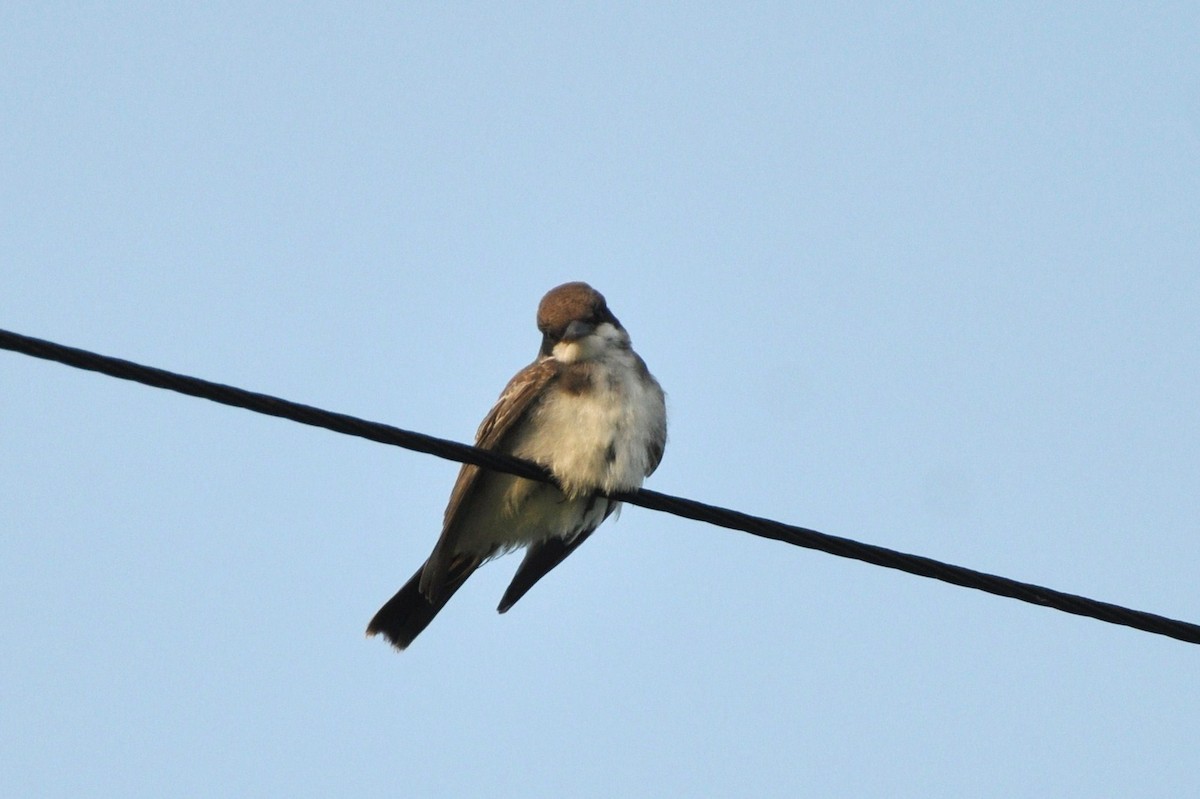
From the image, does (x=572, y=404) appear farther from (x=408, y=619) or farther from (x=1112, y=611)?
(x=1112, y=611)

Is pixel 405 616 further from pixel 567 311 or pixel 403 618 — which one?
pixel 567 311

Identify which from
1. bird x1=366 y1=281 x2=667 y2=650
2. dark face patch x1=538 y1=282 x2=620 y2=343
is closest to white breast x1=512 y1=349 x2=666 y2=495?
bird x1=366 y1=281 x2=667 y2=650

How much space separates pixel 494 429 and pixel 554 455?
606 mm

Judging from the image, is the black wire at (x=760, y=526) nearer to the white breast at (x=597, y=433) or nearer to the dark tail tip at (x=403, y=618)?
the white breast at (x=597, y=433)

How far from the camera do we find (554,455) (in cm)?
906

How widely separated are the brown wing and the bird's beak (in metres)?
0.20

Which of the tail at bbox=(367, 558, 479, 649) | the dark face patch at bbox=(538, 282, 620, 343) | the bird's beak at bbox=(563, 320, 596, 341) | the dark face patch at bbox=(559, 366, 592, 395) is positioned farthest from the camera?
the tail at bbox=(367, 558, 479, 649)

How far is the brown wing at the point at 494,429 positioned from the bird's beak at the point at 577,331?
201 mm

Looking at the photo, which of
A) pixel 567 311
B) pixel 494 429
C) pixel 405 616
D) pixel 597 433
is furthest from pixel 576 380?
pixel 405 616

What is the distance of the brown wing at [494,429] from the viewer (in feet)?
30.9

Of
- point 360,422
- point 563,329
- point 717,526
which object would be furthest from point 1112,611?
point 563,329

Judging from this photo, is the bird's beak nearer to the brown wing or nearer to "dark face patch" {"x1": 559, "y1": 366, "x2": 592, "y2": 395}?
the brown wing

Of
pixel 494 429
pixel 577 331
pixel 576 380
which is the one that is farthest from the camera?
pixel 577 331

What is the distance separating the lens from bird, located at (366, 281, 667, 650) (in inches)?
358
